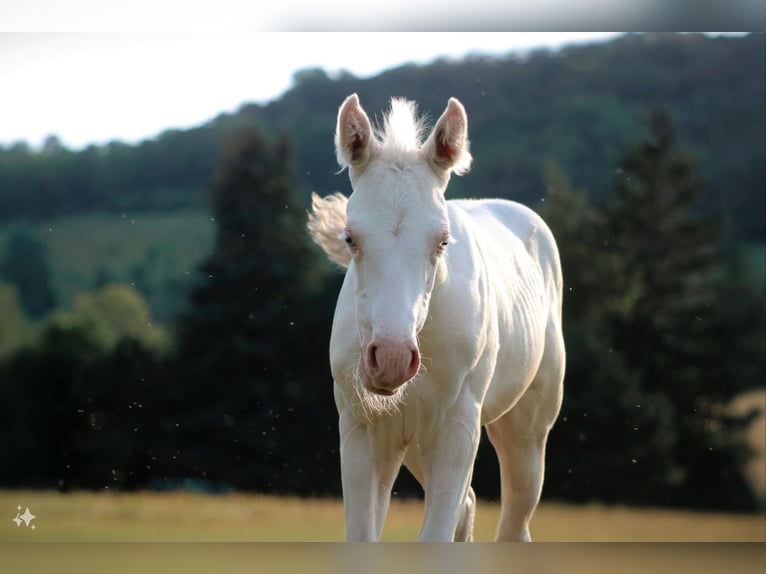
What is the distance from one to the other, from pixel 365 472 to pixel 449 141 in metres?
1.22

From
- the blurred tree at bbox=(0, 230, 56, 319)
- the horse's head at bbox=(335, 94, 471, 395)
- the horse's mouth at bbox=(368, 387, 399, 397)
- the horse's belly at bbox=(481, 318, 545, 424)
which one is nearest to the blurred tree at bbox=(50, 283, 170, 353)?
the blurred tree at bbox=(0, 230, 56, 319)

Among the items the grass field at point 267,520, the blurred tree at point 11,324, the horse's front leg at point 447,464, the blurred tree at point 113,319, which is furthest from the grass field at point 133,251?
the horse's front leg at point 447,464

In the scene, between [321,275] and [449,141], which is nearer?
[449,141]

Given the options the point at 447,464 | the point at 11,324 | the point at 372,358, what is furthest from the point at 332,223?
the point at 11,324

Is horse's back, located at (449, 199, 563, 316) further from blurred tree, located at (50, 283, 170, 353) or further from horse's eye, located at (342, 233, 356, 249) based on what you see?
blurred tree, located at (50, 283, 170, 353)

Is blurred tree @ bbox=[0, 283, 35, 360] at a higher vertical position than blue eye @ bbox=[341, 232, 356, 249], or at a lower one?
lower

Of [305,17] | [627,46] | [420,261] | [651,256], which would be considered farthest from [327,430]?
[420,261]

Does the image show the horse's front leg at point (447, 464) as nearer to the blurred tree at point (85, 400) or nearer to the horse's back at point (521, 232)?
the horse's back at point (521, 232)

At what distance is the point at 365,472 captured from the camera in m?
3.84

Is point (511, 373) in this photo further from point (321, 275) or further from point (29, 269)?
point (29, 269)

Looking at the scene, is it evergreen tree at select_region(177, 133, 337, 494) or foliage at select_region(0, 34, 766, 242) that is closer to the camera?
foliage at select_region(0, 34, 766, 242)

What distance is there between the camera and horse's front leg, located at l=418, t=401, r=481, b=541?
372 cm

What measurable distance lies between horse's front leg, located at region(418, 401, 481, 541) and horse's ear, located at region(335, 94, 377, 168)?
0.98 metres

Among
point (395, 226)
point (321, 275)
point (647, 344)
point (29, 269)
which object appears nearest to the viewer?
point (395, 226)
